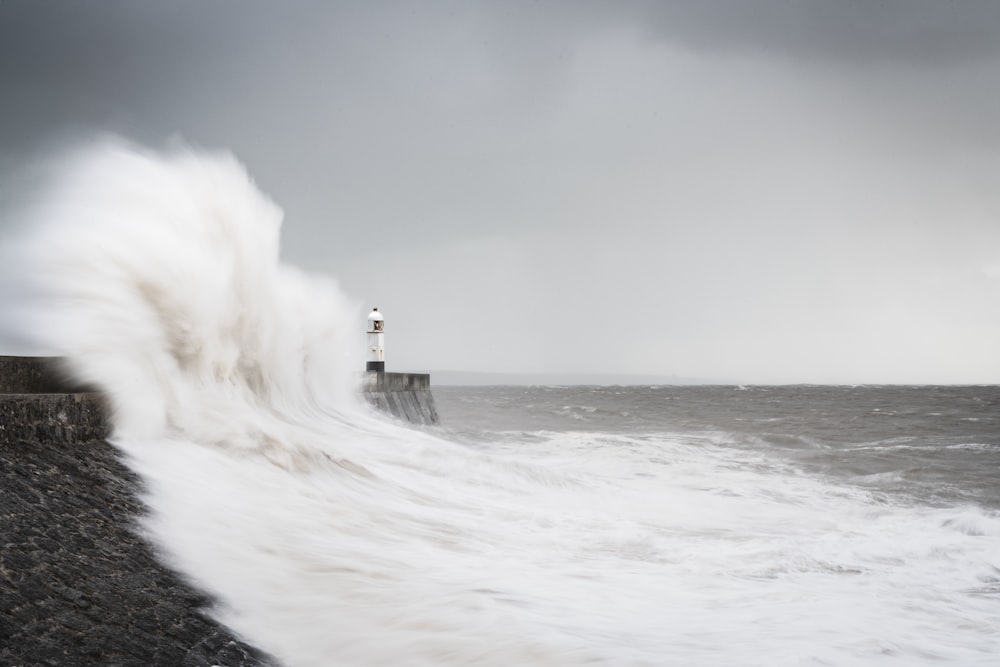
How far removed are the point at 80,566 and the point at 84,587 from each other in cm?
13

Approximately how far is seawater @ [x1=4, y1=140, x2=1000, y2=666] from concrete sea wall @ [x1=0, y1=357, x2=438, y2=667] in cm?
13

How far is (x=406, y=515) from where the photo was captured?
4.30 metres

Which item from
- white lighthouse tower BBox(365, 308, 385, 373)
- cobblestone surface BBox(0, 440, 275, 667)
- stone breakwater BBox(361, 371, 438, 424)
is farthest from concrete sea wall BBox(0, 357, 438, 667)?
white lighthouse tower BBox(365, 308, 385, 373)

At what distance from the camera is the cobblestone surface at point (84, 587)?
6.64 feet

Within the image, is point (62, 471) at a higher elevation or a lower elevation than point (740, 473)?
higher

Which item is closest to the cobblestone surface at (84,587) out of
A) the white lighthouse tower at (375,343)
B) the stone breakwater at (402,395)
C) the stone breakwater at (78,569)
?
the stone breakwater at (78,569)

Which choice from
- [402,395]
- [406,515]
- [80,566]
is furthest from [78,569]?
[402,395]

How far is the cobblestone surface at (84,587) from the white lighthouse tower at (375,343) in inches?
416

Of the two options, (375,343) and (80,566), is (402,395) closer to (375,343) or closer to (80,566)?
(375,343)

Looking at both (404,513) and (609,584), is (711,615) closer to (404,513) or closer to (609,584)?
(609,584)

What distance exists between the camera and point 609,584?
3408 mm

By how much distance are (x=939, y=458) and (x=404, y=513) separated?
Answer: 850cm

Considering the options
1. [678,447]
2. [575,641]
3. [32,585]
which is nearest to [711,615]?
[575,641]

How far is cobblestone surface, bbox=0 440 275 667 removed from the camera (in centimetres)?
203
